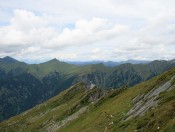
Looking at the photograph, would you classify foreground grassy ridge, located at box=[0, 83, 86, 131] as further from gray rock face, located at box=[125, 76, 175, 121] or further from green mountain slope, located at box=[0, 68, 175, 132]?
gray rock face, located at box=[125, 76, 175, 121]

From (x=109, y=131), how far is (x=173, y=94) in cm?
1165

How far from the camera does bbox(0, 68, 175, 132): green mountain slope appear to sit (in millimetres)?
37062

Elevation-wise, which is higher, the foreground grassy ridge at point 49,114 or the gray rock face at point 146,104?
the gray rock face at point 146,104

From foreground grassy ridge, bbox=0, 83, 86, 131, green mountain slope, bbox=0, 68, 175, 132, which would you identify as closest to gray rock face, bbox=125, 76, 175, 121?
green mountain slope, bbox=0, 68, 175, 132

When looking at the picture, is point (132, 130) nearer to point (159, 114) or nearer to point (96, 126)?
point (159, 114)

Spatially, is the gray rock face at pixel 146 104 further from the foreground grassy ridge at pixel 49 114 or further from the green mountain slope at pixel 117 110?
the foreground grassy ridge at pixel 49 114

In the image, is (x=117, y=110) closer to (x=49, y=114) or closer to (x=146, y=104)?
(x=146, y=104)

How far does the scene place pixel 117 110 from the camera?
62094 mm

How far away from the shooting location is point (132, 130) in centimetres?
3800

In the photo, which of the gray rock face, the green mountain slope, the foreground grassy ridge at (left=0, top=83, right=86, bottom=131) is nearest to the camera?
the green mountain slope

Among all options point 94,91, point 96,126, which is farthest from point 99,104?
point 96,126

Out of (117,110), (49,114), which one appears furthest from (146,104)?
(49,114)

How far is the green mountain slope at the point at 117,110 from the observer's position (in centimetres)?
3706

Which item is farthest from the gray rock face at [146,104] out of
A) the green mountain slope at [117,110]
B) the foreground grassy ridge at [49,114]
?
the foreground grassy ridge at [49,114]
